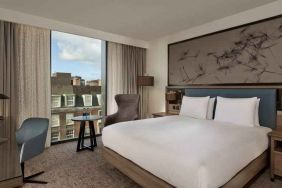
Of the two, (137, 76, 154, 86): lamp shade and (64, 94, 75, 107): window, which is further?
(137, 76, 154, 86): lamp shade

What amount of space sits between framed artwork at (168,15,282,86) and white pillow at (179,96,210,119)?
0.52 metres

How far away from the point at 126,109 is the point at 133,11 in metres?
2.11

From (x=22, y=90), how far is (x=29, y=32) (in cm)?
114

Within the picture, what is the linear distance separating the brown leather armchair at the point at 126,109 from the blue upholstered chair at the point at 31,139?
1390 millimetres

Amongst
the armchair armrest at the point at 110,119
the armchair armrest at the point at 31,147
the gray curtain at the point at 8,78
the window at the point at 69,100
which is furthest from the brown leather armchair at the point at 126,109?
the gray curtain at the point at 8,78

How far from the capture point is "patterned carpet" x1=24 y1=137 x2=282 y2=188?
2357 millimetres

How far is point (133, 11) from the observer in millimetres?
3420

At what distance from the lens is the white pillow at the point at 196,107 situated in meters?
3.49

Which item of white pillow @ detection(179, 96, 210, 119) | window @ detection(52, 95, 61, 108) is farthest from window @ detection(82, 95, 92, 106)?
white pillow @ detection(179, 96, 210, 119)

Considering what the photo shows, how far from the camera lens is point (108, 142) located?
271 centimetres

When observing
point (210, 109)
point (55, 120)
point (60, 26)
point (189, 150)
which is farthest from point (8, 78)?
point (210, 109)

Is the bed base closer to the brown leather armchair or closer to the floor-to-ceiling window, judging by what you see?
the brown leather armchair

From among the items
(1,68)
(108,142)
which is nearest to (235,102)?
(108,142)

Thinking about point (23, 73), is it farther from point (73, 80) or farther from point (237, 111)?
point (237, 111)
